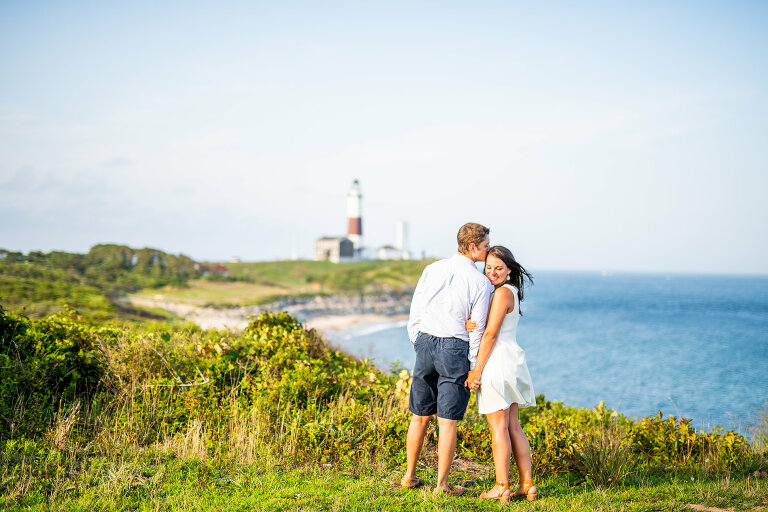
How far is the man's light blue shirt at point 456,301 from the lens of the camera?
4.40 m

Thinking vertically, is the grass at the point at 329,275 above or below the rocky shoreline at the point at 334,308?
above

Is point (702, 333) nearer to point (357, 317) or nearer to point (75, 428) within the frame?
point (357, 317)

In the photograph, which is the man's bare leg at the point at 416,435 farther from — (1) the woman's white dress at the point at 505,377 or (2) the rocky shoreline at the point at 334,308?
(2) the rocky shoreline at the point at 334,308

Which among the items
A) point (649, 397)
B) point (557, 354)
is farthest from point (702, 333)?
point (649, 397)

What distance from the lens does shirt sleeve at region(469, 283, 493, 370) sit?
4398mm

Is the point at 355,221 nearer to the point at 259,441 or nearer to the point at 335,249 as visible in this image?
the point at 335,249

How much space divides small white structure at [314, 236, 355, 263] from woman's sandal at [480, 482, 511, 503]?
7179cm

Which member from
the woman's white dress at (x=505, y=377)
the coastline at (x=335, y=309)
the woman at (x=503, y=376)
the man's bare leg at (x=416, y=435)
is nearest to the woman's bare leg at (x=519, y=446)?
the woman at (x=503, y=376)

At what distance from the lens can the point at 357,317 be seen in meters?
55.0

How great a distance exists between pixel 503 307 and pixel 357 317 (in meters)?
51.1

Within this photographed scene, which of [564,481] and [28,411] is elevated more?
[28,411]

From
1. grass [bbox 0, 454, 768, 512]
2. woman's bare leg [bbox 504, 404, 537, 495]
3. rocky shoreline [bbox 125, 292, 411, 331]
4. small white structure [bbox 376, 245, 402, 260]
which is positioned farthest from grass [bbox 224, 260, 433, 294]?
woman's bare leg [bbox 504, 404, 537, 495]

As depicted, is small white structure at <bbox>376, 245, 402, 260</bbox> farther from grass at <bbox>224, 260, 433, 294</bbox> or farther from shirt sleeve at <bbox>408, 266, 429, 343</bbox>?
shirt sleeve at <bbox>408, 266, 429, 343</bbox>

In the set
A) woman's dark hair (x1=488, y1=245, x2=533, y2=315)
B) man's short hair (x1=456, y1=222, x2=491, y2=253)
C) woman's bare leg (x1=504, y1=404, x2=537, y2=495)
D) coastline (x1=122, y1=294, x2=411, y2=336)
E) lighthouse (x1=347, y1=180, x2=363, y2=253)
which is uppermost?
lighthouse (x1=347, y1=180, x2=363, y2=253)
